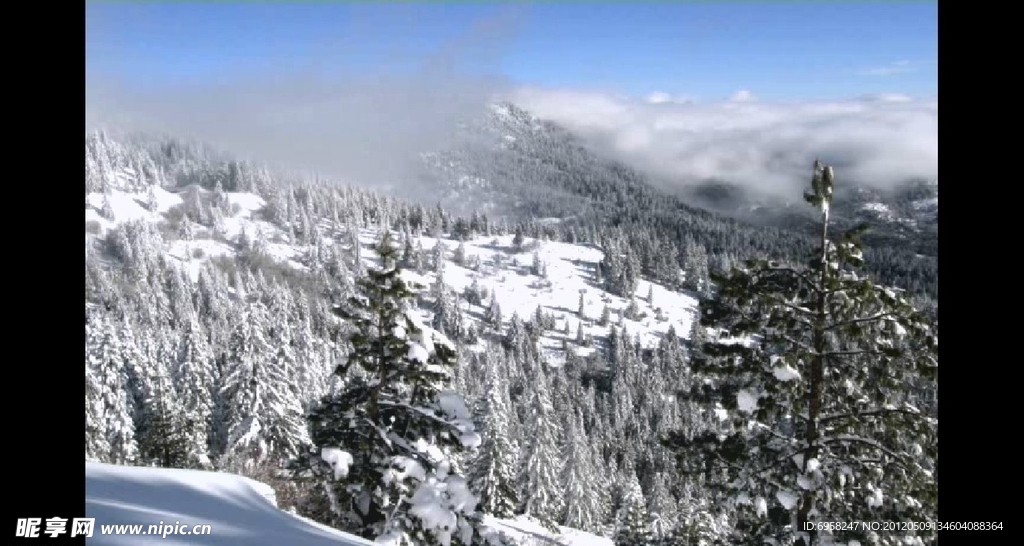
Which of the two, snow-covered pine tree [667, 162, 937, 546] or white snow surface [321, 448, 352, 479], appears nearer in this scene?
snow-covered pine tree [667, 162, 937, 546]

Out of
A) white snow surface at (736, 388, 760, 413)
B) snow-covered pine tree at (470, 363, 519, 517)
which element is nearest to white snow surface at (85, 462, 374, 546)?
white snow surface at (736, 388, 760, 413)

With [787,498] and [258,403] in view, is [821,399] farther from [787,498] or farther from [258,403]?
[258,403]

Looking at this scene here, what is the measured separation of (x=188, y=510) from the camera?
6.71m

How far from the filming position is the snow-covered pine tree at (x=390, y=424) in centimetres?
1053

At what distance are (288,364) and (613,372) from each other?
125720mm

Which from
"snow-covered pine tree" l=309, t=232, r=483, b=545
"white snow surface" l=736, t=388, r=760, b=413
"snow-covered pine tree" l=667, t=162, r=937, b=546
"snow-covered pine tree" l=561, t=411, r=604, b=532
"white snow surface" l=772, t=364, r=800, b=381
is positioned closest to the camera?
"white snow surface" l=772, t=364, r=800, b=381

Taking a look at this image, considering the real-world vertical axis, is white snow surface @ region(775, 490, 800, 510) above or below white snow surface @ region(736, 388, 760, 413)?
below

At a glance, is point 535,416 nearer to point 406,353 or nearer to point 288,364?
point 288,364

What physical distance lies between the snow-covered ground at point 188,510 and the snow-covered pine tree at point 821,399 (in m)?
6.18

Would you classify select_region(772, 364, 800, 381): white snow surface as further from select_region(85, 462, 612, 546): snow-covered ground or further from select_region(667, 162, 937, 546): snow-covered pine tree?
select_region(85, 462, 612, 546): snow-covered ground

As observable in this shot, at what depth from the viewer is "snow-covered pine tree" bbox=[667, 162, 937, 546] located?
30.5 feet

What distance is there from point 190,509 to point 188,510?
0.24 feet
